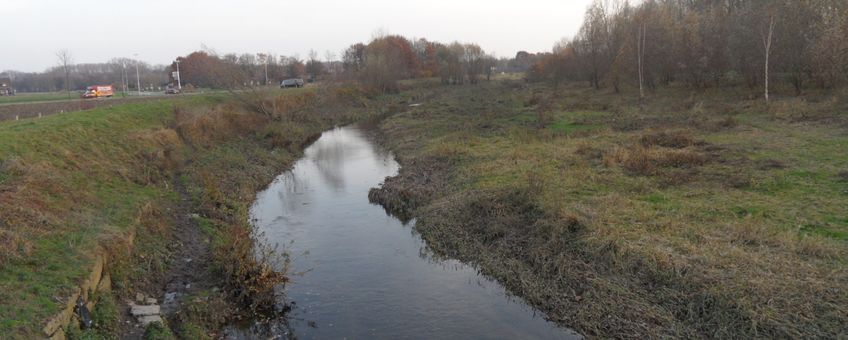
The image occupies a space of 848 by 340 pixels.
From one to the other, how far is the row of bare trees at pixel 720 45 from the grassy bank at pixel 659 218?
19.0ft

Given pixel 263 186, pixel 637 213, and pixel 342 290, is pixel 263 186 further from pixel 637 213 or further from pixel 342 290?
pixel 637 213

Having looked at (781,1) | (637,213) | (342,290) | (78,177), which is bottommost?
(342,290)

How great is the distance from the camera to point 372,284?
42.1ft

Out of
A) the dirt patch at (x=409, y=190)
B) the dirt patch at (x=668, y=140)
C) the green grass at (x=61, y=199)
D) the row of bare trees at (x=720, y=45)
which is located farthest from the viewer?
the row of bare trees at (x=720, y=45)

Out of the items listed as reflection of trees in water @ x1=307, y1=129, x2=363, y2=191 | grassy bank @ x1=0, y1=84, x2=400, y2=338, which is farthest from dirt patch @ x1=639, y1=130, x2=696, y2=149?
grassy bank @ x1=0, y1=84, x2=400, y2=338

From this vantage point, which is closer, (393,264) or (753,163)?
(393,264)

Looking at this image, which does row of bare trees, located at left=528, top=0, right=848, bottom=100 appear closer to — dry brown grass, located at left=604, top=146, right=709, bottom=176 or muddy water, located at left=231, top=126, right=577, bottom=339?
dry brown grass, located at left=604, top=146, right=709, bottom=176

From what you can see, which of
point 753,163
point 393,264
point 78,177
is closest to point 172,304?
point 393,264

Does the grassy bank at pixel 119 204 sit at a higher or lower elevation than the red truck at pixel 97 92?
lower

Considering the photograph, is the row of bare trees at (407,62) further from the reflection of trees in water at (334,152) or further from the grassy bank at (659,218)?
the grassy bank at (659,218)

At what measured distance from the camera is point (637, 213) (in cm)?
1400

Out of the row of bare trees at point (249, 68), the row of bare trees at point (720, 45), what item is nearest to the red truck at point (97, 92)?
the row of bare trees at point (249, 68)

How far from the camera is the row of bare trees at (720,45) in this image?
1258 inches

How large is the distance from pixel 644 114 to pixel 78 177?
2903 centimetres
